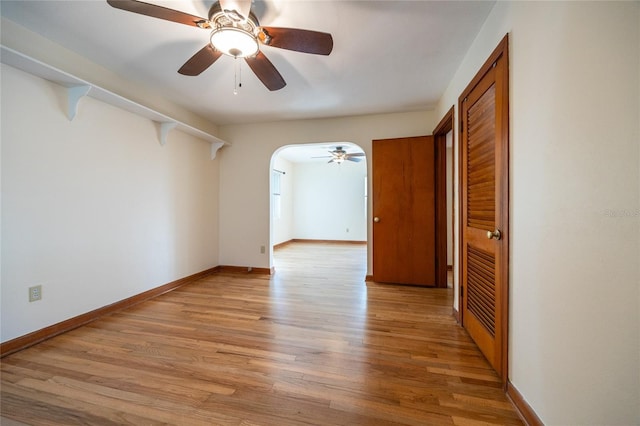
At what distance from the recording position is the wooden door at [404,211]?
323 centimetres

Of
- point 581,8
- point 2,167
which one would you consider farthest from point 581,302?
point 2,167

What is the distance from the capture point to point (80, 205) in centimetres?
220

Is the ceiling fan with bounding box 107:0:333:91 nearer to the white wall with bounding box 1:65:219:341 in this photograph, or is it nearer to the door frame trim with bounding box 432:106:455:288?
the white wall with bounding box 1:65:219:341

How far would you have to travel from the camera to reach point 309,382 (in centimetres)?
147

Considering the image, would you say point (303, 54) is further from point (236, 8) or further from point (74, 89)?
point (74, 89)

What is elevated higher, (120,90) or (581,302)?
(120,90)

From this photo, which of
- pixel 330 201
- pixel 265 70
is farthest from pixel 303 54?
pixel 330 201

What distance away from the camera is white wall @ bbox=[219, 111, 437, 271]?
3.70 m

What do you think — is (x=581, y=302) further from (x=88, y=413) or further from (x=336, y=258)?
(x=336, y=258)

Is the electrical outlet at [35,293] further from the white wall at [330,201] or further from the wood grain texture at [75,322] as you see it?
the white wall at [330,201]

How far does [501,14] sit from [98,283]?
3861mm

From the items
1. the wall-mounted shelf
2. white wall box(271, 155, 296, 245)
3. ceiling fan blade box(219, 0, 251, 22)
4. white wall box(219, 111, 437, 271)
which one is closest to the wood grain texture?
white wall box(219, 111, 437, 271)

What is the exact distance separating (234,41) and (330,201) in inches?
234

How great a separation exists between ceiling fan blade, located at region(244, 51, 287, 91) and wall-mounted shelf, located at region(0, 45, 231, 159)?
1.41m
